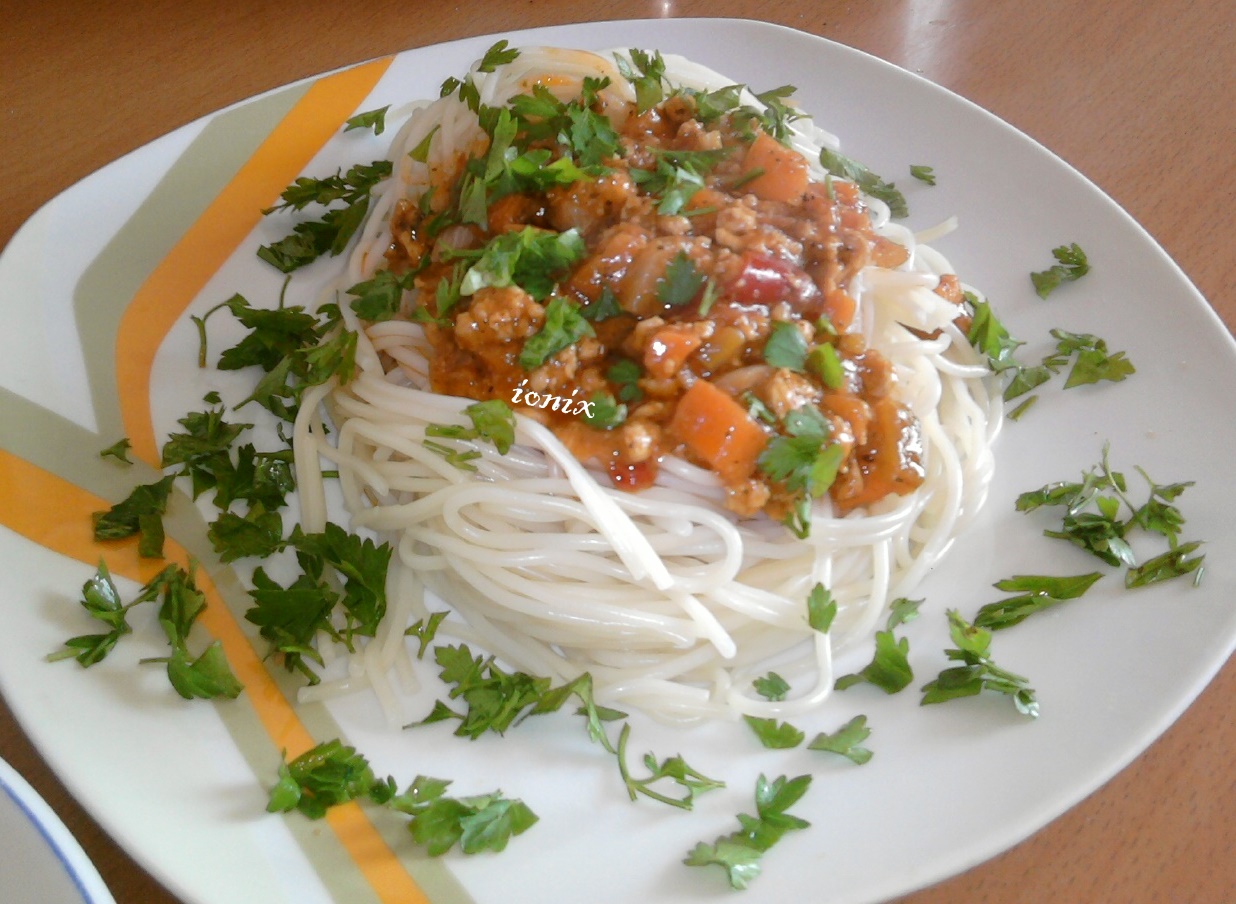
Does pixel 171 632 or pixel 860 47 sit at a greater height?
pixel 860 47

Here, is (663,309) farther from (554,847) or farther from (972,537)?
(554,847)

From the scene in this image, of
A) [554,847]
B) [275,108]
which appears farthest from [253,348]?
[554,847]

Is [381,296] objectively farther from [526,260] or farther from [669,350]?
[669,350]

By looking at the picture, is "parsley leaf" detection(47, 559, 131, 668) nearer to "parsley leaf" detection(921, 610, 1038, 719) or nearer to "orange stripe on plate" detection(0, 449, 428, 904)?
"orange stripe on plate" detection(0, 449, 428, 904)

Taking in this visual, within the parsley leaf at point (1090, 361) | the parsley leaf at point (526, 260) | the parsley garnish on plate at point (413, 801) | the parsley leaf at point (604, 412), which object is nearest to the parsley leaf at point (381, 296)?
A: the parsley leaf at point (526, 260)

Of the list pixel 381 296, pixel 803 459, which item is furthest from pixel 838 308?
pixel 381 296

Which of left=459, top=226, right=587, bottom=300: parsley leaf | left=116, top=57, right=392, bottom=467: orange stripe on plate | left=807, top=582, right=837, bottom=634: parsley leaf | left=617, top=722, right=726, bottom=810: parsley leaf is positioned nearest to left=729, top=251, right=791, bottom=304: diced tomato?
left=459, top=226, right=587, bottom=300: parsley leaf
